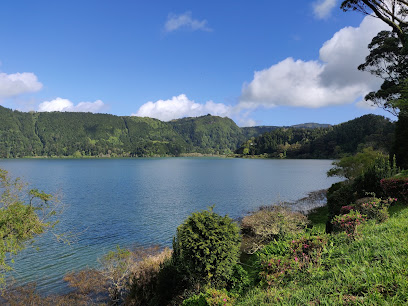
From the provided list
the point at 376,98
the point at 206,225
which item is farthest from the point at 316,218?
the point at 206,225

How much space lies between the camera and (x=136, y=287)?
56.9ft

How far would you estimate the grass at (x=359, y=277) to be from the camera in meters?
5.30

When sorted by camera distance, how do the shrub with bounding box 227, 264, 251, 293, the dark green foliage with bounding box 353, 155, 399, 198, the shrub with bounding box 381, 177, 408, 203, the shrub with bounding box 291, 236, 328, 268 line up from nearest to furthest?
the shrub with bounding box 291, 236, 328, 268 < the shrub with bounding box 227, 264, 251, 293 < the shrub with bounding box 381, 177, 408, 203 < the dark green foliage with bounding box 353, 155, 399, 198

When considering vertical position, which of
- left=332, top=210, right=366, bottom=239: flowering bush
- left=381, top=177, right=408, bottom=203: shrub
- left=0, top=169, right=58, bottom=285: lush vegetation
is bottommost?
left=0, top=169, right=58, bottom=285: lush vegetation

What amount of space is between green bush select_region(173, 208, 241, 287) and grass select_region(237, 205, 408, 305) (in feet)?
22.1

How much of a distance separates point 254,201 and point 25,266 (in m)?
42.5

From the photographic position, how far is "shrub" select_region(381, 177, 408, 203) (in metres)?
17.4

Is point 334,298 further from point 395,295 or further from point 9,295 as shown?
point 9,295

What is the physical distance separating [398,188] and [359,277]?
51.1 ft

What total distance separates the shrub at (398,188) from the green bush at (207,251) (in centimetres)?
1237

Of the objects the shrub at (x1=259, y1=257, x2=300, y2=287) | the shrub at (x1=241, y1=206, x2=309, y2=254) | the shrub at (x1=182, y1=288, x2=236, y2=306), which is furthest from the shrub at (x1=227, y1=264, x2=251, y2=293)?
the shrub at (x1=241, y1=206, x2=309, y2=254)

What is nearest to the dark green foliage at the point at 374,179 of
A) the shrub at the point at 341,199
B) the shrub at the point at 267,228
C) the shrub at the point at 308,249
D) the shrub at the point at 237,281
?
the shrub at the point at 341,199

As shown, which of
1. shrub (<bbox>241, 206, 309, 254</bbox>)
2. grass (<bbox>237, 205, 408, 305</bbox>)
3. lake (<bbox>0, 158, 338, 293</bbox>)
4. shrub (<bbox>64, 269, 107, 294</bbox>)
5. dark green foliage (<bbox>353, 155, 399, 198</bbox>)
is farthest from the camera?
lake (<bbox>0, 158, 338, 293</bbox>)

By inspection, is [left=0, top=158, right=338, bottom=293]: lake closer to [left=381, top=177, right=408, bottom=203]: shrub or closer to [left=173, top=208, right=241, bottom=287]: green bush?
[left=173, top=208, right=241, bottom=287]: green bush
